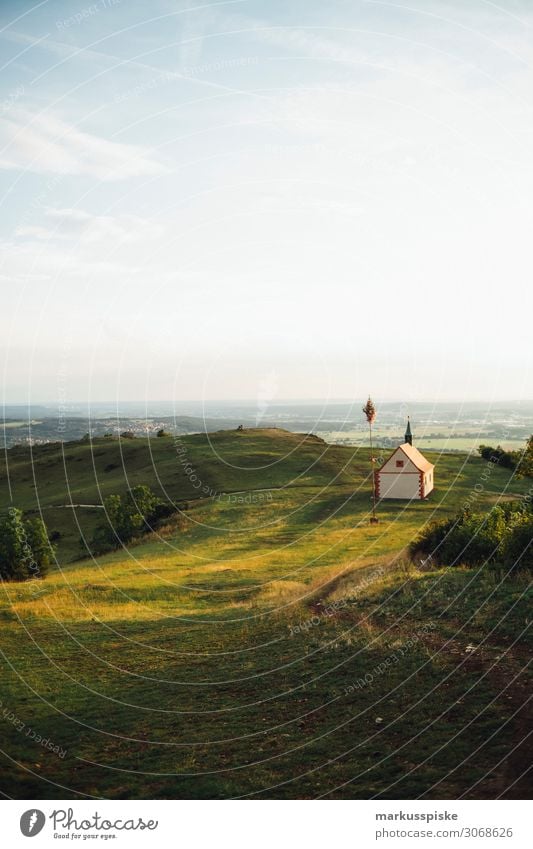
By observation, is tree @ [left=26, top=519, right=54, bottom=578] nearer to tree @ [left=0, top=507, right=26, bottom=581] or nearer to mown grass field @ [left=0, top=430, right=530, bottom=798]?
tree @ [left=0, top=507, right=26, bottom=581]

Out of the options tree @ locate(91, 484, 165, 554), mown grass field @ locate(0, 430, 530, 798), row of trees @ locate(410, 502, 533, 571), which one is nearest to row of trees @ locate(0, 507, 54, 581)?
mown grass field @ locate(0, 430, 530, 798)

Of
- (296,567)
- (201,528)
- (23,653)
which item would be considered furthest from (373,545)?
(23,653)

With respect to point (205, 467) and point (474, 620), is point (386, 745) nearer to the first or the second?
point (474, 620)

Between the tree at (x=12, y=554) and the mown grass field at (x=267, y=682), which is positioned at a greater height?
the mown grass field at (x=267, y=682)

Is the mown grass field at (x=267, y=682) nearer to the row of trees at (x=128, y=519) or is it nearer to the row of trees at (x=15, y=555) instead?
the row of trees at (x=15, y=555)

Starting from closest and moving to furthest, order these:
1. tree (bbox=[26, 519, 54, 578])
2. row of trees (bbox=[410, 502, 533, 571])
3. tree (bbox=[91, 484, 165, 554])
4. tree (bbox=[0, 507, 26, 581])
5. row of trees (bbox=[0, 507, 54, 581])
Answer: row of trees (bbox=[410, 502, 533, 571]) < row of trees (bbox=[0, 507, 54, 581]) < tree (bbox=[0, 507, 26, 581]) < tree (bbox=[26, 519, 54, 578]) < tree (bbox=[91, 484, 165, 554])

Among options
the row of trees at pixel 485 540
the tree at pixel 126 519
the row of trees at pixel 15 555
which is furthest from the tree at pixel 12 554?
the row of trees at pixel 485 540

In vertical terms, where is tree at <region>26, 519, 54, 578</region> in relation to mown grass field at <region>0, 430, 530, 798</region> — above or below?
below
